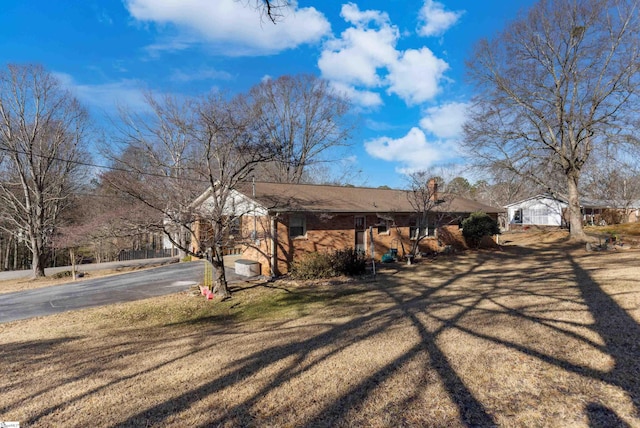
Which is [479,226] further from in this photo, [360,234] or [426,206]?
[360,234]

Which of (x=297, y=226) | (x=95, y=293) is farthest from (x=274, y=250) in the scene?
(x=95, y=293)

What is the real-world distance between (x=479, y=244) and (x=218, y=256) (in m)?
16.8

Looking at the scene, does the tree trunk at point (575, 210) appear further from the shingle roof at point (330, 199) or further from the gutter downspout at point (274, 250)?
the gutter downspout at point (274, 250)

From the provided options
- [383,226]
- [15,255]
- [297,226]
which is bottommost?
[15,255]

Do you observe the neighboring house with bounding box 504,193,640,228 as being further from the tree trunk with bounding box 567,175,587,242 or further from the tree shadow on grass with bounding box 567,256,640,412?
the tree shadow on grass with bounding box 567,256,640,412

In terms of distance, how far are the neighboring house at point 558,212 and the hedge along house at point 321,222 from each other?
2362 centimetres

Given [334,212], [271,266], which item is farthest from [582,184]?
[271,266]

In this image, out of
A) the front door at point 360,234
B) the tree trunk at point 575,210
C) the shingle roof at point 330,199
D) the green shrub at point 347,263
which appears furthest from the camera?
the tree trunk at point 575,210

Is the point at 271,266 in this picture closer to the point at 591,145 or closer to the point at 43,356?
the point at 43,356

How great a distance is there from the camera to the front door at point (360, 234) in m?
16.1

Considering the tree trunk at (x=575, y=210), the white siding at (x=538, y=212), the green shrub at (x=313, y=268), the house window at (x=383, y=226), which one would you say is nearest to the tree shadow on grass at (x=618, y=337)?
the green shrub at (x=313, y=268)

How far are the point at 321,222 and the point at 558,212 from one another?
3429 cm

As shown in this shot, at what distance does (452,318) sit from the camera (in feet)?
21.2

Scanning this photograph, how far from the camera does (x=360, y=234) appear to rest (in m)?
16.2
